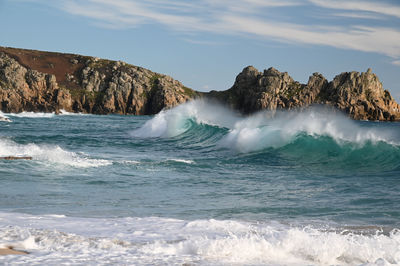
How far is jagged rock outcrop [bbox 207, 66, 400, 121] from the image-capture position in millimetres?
124562

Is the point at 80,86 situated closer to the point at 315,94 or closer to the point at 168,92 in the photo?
the point at 168,92

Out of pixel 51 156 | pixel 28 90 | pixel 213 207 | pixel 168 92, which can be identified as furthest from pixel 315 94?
pixel 213 207

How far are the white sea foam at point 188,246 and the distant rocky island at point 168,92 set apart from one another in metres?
109

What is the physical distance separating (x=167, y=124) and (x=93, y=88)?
105400mm

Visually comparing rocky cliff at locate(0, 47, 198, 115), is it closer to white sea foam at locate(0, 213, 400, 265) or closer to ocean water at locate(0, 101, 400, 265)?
ocean water at locate(0, 101, 400, 265)

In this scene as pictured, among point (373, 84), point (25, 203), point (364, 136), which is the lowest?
point (25, 203)

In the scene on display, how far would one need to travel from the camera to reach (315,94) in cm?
13062

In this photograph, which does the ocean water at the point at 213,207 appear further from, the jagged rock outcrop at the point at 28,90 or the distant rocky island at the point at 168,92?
the distant rocky island at the point at 168,92

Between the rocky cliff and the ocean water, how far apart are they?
94.4m

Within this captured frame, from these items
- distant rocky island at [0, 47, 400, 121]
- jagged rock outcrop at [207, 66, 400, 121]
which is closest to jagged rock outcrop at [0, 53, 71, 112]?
distant rocky island at [0, 47, 400, 121]

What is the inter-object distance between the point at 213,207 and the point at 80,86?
13650cm

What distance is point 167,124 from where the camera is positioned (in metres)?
37.2

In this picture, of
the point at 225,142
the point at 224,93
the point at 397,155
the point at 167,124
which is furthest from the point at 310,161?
the point at 224,93

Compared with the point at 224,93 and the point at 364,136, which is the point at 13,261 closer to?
the point at 364,136
